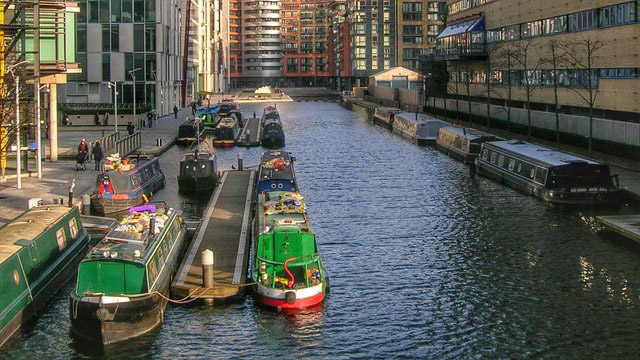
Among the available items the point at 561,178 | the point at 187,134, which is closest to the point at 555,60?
the point at 561,178

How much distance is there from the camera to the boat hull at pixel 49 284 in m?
26.5

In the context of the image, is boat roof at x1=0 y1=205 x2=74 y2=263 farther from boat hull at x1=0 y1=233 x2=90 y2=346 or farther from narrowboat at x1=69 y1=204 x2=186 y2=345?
narrowboat at x1=69 y1=204 x2=186 y2=345

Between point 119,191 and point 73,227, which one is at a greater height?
point 119,191

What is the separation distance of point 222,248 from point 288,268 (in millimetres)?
6175

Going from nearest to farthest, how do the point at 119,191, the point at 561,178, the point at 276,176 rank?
1. the point at 276,176
2. the point at 119,191
3. the point at 561,178

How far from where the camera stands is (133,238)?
29.2m

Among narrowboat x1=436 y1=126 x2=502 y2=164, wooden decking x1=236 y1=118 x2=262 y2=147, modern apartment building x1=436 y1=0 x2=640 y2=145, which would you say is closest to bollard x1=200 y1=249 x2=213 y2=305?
modern apartment building x1=436 y1=0 x2=640 y2=145

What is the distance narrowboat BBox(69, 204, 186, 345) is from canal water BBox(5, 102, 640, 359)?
1.54 ft

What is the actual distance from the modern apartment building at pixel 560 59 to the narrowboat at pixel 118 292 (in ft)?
135

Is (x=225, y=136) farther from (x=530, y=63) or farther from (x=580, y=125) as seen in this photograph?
(x=580, y=125)

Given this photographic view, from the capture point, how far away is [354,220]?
4488 centimetres

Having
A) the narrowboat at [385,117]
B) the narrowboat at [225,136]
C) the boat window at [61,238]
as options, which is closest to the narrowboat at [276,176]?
the boat window at [61,238]

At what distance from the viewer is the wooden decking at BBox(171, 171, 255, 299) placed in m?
29.9

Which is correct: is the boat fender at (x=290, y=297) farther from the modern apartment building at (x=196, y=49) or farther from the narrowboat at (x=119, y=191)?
the modern apartment building at (x=196, y=49)
